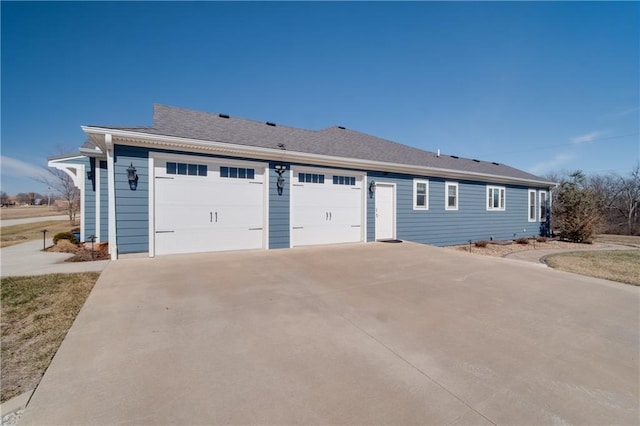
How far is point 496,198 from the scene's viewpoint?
517 inches

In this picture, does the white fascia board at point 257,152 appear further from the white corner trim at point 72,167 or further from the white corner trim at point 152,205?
the white corner trim at point 72,167

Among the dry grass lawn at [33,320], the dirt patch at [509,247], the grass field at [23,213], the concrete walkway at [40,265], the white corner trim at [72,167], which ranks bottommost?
the dirt patch at [509,247]

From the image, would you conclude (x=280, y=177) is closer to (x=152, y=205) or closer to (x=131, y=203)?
(x=152, y=205)

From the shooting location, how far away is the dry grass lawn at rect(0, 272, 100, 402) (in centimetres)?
211

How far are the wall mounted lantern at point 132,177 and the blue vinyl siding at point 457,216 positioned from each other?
22.8 ft

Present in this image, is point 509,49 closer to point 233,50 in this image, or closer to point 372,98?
point 372,98

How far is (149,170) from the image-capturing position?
6.29 meters

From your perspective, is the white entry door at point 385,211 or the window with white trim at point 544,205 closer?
the white entry door at point 385,211

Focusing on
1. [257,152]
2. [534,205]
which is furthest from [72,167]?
[534,205]

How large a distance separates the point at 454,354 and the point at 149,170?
7.02 meters

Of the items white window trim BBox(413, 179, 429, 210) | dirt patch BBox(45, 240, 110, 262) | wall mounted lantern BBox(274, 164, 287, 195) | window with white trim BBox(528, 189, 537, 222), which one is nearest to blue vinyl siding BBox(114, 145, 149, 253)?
dirt patch BBox(45, 240, 110, 262)

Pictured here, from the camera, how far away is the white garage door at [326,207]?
8.17 m

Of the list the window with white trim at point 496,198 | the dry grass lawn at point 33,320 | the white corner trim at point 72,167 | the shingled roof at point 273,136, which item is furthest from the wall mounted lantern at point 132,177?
the window with white trim at point 496,198

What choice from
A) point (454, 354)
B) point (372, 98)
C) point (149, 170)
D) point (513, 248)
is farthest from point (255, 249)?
point (513, 248)
